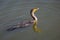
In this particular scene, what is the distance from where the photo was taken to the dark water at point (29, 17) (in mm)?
7746

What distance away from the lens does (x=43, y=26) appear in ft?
27.2

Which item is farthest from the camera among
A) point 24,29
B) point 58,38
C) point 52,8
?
point 52,8

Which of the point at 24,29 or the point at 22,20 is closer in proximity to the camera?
the point at 24,29

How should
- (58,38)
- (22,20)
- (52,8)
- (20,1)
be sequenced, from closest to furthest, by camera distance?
1. (58,38)
2. (22,20)
3. (52,8)
4. (20,1)

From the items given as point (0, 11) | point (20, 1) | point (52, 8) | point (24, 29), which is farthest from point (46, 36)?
point (20, 1)

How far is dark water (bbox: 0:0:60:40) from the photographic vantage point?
25.4 feet

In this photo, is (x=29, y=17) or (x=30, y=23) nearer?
(x=30, y=23)

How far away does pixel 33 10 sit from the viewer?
9.03 meters

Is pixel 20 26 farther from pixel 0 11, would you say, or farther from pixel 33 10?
pixel 0 11

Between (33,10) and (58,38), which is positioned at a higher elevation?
(33,10)

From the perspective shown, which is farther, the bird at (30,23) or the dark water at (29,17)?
the bird at (30,23)

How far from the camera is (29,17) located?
9180mm

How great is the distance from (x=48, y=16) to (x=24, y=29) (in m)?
1.33

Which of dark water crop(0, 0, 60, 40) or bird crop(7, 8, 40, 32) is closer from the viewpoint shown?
dark water crop(0, 0, 60, 40)
